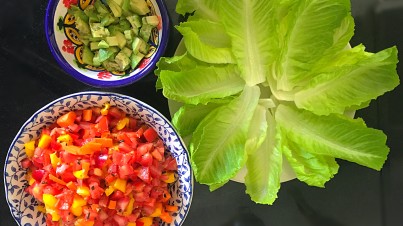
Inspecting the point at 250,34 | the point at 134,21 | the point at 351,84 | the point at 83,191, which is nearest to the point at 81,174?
the point at 83,191

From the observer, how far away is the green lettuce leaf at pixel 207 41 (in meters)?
1.32

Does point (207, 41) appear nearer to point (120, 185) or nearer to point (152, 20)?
point (152, 20)

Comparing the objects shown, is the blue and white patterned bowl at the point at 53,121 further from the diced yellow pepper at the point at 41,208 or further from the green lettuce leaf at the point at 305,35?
the green lettuce leaf at the point at 305,35

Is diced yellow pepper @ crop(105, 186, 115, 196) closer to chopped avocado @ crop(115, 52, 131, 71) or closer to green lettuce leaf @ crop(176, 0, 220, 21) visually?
chopped avocado @ crop(115, 52, 131, 71)

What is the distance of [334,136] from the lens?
4.44 ft

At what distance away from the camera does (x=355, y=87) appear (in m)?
1.32

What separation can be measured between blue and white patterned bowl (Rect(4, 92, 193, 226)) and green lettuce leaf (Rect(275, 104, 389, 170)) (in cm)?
25

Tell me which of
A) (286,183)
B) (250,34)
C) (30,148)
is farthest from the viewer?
(286,183)

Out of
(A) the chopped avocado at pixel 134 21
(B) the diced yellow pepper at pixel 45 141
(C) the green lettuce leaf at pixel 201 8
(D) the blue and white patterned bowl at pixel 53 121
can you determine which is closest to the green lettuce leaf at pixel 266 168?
(D) the blue and white patterned bowl at pixel 53 121

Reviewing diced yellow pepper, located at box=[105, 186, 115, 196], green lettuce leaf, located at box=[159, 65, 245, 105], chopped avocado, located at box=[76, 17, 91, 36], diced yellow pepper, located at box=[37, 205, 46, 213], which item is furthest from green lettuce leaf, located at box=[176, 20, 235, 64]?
diced yellow pepper, located at box=[37, 205, 46, 213]

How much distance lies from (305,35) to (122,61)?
0.42 meters

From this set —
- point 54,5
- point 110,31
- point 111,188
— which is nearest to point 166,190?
point 111,188

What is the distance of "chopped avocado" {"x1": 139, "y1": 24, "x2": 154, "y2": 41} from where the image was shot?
1422mm

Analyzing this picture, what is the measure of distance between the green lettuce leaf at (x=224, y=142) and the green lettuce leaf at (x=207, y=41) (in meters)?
0.10
